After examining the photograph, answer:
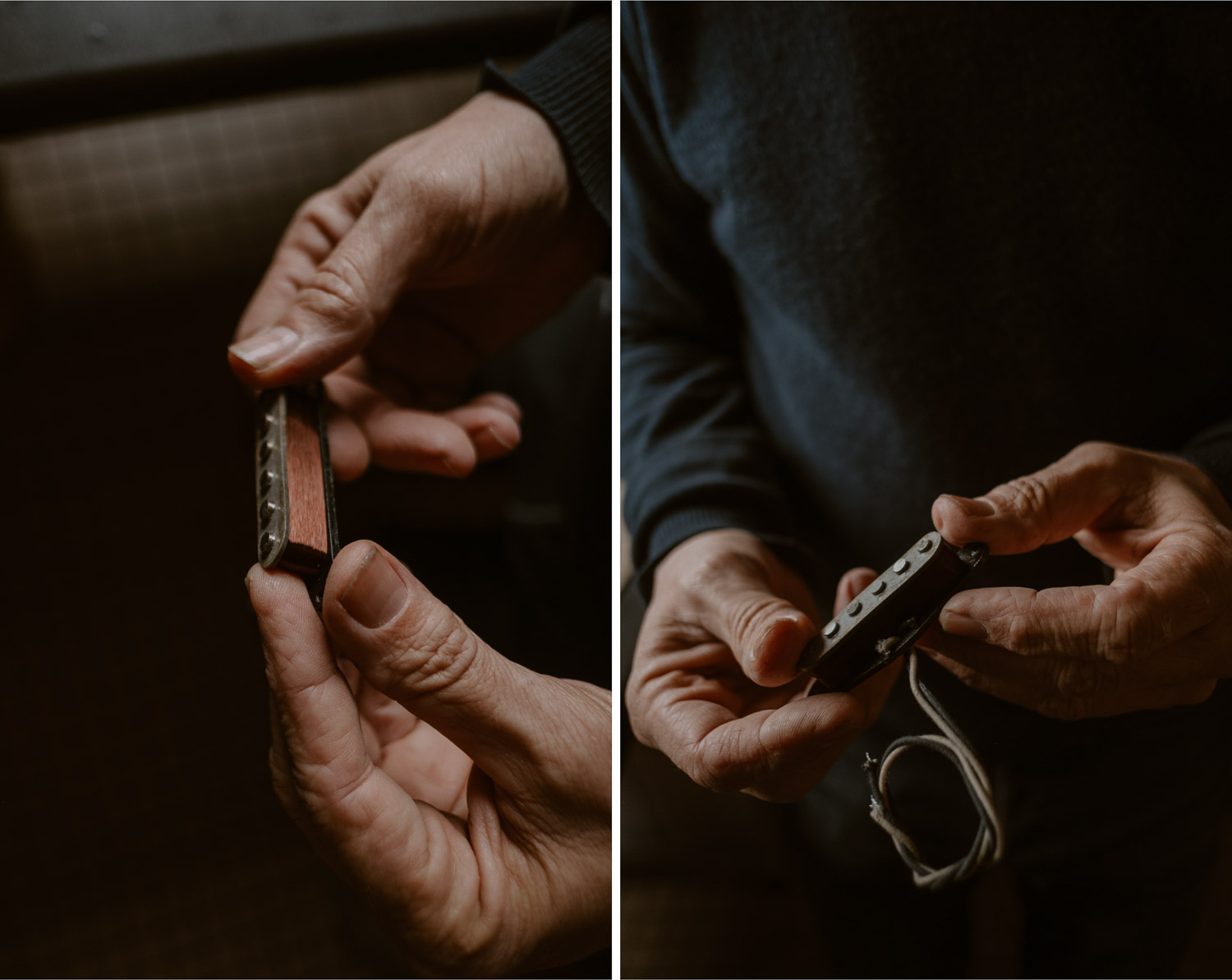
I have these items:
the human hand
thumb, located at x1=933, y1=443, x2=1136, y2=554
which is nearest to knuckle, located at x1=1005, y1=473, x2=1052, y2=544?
thumb, located at x1=933, y1=443, x2=1136, y2=554

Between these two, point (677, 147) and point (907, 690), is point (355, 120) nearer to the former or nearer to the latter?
point (677, 147)

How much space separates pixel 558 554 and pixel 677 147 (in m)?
0.34

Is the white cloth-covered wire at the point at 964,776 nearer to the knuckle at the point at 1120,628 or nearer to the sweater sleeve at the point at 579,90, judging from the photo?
the knuckle at the point at 1120,628

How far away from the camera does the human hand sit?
1.50 feet

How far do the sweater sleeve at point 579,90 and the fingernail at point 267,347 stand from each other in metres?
0.27

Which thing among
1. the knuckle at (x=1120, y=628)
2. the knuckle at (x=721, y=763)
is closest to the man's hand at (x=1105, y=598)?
the knuckle at (x=1120, y=628)

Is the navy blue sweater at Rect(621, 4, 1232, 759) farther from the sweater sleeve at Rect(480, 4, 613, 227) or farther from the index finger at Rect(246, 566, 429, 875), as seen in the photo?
the index finger at Rect(246, 566, 429, 875)

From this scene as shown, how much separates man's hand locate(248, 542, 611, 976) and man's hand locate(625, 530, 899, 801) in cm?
5

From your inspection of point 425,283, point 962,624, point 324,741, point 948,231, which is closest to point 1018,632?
point 962,624

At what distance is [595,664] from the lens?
465mm

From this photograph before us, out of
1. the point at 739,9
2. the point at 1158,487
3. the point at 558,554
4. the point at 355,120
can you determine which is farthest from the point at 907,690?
the point at 355,120

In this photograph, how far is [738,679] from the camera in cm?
40

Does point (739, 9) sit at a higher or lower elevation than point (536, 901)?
higher

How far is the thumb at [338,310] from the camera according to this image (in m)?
0.44
